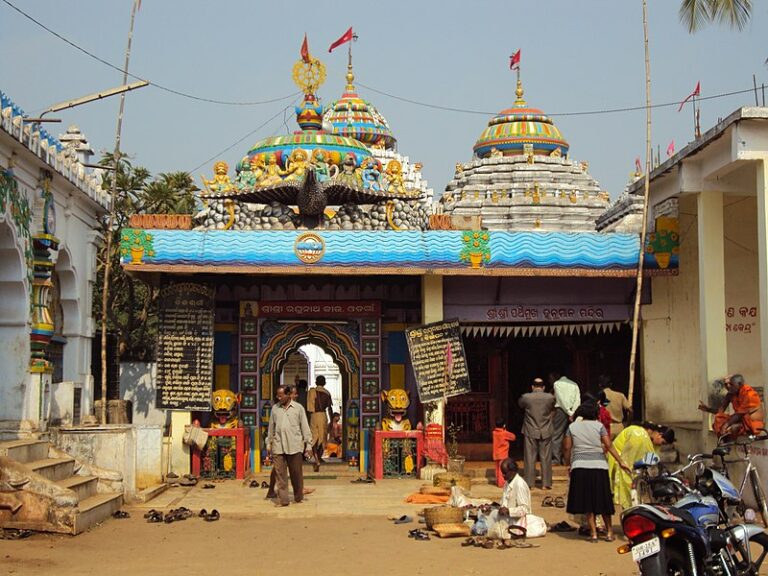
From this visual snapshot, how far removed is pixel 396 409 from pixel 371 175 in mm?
3587

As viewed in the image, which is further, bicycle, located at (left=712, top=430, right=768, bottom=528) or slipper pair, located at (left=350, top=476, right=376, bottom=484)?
slipper pair, located at (left=350, top=476, right=376, bottom=484)

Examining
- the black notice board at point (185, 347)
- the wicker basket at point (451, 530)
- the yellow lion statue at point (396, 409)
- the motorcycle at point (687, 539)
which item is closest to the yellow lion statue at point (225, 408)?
the black notice board at point (185, 347)

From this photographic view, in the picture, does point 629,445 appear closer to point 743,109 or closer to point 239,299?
point 743,109

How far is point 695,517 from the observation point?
6.78m

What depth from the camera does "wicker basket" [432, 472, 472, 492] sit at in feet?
44.1

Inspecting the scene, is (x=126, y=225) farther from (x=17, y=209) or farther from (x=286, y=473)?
(x=286, y=473)

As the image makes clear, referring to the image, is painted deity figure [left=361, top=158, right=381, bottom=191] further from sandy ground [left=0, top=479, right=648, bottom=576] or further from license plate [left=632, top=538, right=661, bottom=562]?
license plate [left=632, top=538, right=661, bottom=562]

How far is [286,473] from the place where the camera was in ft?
42.1

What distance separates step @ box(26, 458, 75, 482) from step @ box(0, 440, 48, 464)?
9 centimetres

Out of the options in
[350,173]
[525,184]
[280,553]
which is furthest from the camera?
[525,184]

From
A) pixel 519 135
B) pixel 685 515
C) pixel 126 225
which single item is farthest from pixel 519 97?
pixel 685 515

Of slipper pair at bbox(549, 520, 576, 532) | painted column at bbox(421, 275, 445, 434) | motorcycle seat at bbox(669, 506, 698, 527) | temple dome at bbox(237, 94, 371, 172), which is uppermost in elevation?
temple dome at bbox(237, 94, 371, 172)

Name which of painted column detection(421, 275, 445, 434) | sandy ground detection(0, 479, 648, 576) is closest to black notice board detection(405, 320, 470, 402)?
painted column detection(421, 275, 445, 434)

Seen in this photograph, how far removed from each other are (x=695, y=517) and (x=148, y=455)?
8.86m
